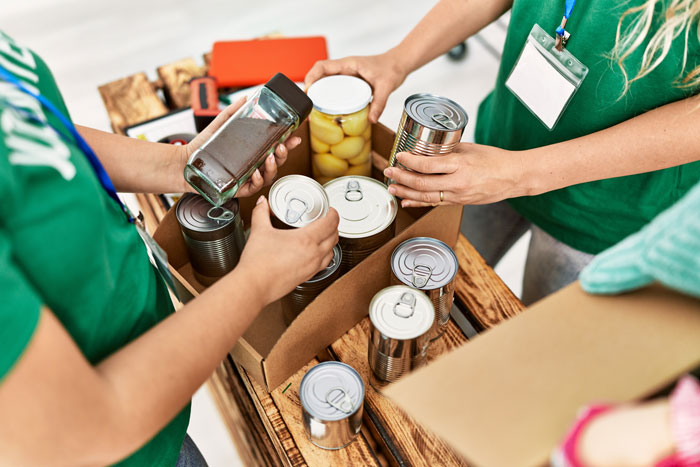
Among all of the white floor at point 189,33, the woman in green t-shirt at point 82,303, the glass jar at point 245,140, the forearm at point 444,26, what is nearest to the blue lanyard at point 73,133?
the woman in green t-shirt at point 82,303

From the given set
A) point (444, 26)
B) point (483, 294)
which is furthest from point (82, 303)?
point (444, 26)

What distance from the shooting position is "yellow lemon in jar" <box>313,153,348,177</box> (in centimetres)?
115

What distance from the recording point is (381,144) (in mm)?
1238

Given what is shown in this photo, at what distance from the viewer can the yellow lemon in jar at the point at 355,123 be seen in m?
1.07

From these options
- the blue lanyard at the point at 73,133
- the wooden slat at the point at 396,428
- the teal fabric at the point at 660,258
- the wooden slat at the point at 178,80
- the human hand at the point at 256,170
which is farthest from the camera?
the wooden slat at the point at 178,80

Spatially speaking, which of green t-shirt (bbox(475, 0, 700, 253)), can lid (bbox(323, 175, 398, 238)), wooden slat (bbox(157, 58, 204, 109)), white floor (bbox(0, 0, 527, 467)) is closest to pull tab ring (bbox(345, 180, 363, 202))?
can lid (bbox(323, 175, 398, 238))

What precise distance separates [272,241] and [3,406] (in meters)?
0.41

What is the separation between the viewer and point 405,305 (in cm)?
86

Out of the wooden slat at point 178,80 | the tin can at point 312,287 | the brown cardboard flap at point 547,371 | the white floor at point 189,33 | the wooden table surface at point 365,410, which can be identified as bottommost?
the white floor at point 189,33

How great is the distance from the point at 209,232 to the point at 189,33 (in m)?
2.40

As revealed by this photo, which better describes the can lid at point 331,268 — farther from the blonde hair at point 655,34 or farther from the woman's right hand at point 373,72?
the blonde hair at point 655,34

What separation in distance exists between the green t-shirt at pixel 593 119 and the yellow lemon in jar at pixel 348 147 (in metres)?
0.38

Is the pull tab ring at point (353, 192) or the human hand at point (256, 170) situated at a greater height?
the human hand at point (256, 170)

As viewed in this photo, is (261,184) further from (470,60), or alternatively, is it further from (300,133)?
(470,60)
